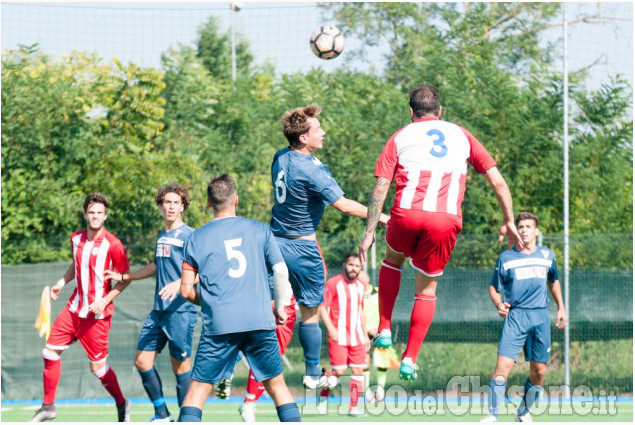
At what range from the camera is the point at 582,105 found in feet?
52.4

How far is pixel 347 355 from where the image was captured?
12617 millimetres

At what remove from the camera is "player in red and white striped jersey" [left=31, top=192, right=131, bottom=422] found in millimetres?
9656

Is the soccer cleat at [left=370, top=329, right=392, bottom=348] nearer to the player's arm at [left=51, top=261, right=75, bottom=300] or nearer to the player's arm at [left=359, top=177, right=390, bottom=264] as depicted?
the player's arm at [left=359, top=177, right=390, bottom=264]

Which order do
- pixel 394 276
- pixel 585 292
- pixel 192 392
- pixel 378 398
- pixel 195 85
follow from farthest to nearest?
pixel 195 85 → pixel 585 292 → pixel 378 398 → pixel 394 276 → pixel 192 392

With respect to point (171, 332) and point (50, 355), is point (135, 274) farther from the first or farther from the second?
point (50, 355)

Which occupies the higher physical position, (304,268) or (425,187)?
(425,187)

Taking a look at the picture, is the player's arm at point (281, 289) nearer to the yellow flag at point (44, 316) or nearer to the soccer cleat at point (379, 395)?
the soccer cleat at point (379, 395)

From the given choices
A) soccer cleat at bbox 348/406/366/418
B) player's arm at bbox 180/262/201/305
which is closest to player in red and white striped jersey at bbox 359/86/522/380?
player's arm at bbox 180/262/201/305

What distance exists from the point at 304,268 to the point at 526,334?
3829 millimetres

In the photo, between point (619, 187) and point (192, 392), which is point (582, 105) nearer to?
point (619, 187)

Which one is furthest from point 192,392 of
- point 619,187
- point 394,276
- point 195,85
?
point 195,85

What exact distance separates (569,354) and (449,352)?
196 cm

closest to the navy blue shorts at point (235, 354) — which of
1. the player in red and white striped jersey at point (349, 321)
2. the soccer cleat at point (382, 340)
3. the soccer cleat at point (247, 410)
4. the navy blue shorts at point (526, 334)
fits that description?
the soccer cleat at point (382, 340)

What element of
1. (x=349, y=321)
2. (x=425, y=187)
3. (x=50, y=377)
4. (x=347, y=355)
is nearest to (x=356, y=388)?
(x=347, y=355)
